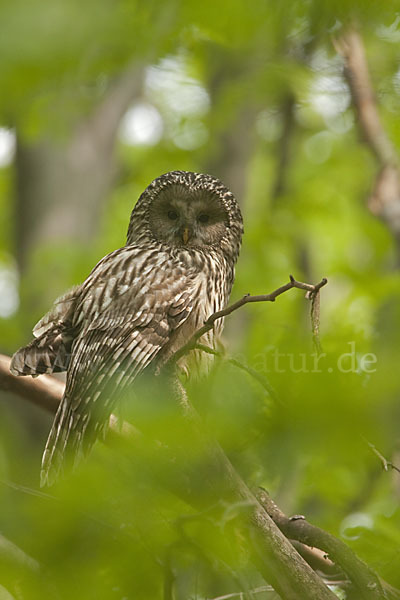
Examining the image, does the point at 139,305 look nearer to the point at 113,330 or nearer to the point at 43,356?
the point at 113,330

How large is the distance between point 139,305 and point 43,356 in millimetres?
545

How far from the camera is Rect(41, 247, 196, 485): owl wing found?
288 cm

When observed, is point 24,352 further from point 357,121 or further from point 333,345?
point 357,121

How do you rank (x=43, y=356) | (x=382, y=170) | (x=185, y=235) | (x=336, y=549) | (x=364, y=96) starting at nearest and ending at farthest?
(x=336, y=549) < (x=43, y=356) < (x=185, y=235) < (x=364, y=96) < (x=382, y=170)

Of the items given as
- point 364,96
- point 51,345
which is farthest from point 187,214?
point 364,96

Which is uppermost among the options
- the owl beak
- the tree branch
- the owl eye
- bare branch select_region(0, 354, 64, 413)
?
the tree branch

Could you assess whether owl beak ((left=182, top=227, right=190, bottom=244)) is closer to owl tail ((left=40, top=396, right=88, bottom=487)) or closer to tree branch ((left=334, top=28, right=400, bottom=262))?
owl tail ((left=40, top=396, right=88, bottom=487))

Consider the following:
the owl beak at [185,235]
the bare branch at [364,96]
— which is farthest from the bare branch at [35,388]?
the bare branch at [364,96]

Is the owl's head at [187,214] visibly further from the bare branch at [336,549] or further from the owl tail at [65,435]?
the bare branch at [336,549]

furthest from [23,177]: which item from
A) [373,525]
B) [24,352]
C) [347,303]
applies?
[373,525]

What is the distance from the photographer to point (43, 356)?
127 inches

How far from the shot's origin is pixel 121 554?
1177mm

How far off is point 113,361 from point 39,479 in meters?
1.76

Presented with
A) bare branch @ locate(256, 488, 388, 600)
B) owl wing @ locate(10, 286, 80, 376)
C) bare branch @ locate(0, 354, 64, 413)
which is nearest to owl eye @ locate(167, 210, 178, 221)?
owl wing @ locate(10, 286, 80, 376)
